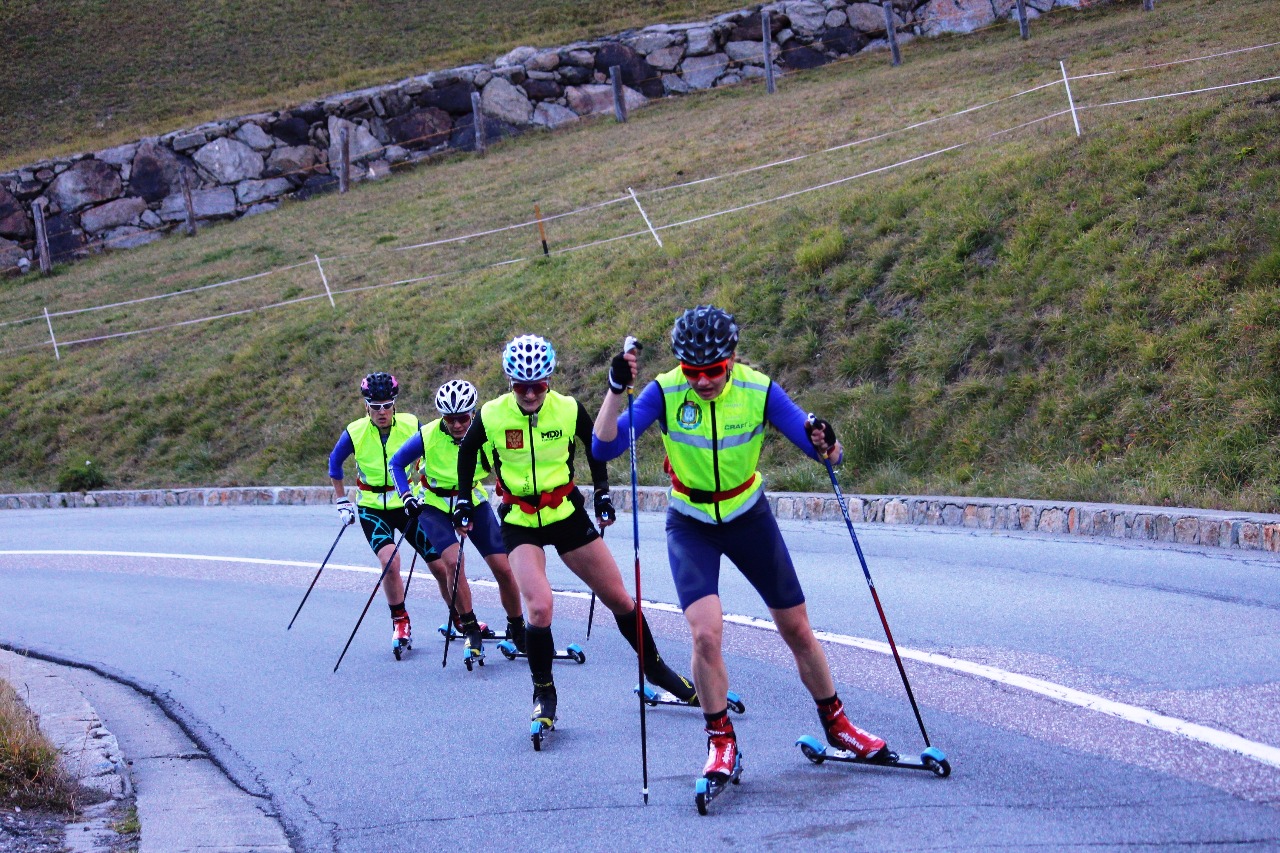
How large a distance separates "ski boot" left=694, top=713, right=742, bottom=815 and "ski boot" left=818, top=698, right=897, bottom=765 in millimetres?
445

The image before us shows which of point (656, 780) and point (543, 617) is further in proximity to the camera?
point (543, 617)

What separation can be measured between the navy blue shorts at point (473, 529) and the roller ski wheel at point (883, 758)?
3452 millimetres

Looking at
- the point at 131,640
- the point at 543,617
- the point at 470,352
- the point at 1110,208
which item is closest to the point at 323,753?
the point at 543,617

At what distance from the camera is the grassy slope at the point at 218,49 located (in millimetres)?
45250

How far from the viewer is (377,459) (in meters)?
10.0

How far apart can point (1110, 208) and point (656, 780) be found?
35.5ft

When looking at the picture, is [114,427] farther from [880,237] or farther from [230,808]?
[230,808]

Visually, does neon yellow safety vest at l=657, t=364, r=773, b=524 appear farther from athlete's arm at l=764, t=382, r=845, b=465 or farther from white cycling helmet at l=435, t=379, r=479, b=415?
white cycling helmet at l=435, t=379, r=479, b=415

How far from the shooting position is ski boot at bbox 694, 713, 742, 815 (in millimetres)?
5629

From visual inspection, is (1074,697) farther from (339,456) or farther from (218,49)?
(218,49)

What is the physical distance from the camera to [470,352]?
20.6 m

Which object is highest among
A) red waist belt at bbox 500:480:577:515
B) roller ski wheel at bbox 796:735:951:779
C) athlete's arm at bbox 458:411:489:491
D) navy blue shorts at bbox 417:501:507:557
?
athlete's arm at bbox 458:411:489:491

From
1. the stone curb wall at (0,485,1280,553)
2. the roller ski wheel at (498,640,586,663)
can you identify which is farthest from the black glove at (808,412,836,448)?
the stone curb wall at (0,485,1280,553)

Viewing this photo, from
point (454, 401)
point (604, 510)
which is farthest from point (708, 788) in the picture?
point (454, 401)
